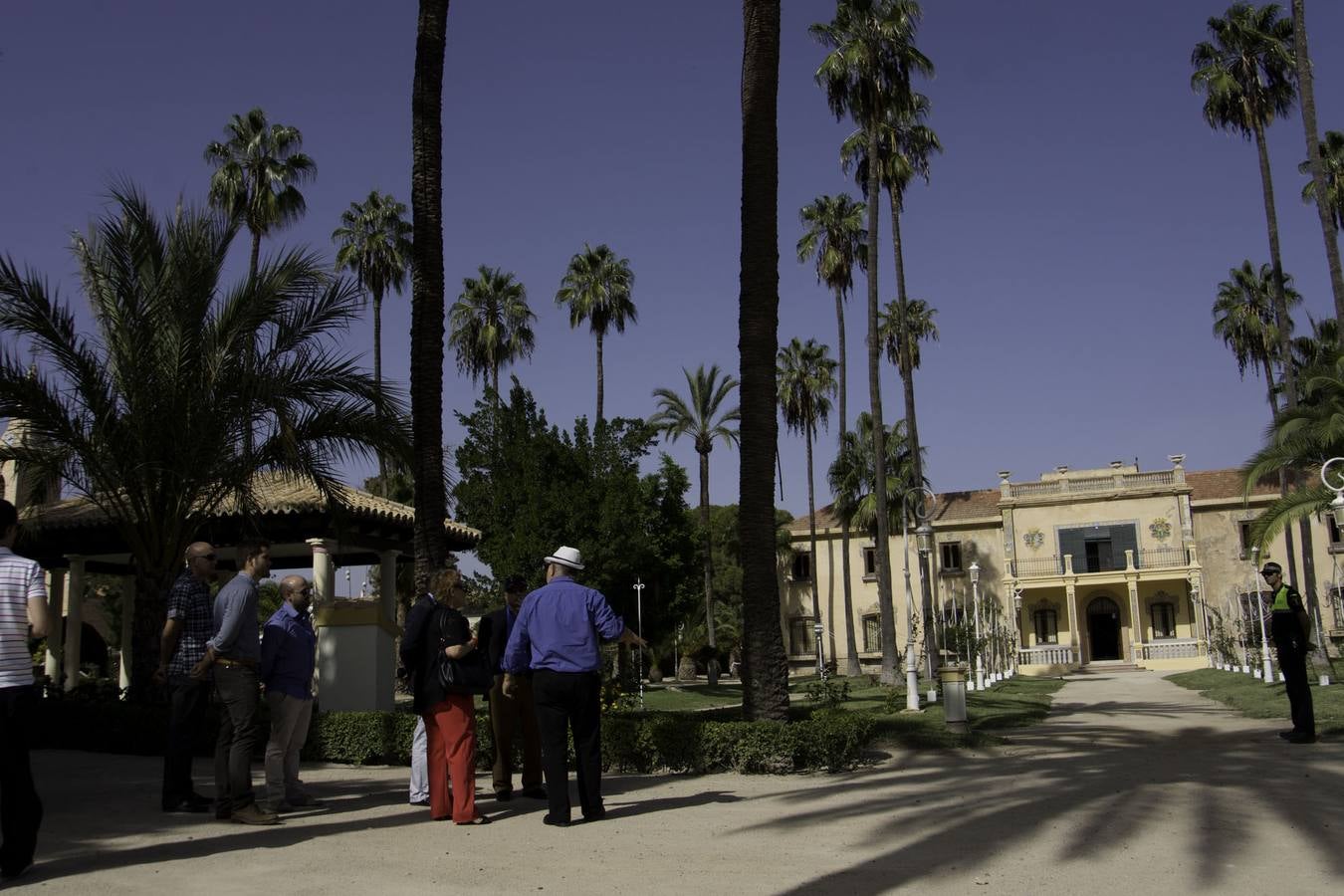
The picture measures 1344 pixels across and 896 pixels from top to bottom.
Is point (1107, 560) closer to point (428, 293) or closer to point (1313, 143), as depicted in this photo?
point (1313, 143)

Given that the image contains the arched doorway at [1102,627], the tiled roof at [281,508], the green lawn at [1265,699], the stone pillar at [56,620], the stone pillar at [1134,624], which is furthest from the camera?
the arched doorway at [1102,627]

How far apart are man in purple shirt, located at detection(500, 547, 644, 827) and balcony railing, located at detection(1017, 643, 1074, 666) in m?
38.0

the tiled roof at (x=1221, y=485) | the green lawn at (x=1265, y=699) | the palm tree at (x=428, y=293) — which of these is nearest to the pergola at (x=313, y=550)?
the palm tree at (x=428, y=293)

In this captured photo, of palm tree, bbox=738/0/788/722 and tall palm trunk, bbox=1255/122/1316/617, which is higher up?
tall palm trunk, bbox=1255/122/1316/617

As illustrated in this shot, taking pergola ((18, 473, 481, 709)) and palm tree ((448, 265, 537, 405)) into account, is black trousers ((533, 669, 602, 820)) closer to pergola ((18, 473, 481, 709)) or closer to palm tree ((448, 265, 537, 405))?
pergola ((18, 473, 481, 709))

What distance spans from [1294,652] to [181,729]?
9.31 m

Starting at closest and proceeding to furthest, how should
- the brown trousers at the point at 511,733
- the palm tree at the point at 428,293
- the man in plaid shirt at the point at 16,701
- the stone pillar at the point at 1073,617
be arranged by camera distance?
the man in plaid shirt at the point at 16,701, the brown trousers at the point at 511,733, the palm tree at the point at 428,293, the stone pillar at the point at 1073,617

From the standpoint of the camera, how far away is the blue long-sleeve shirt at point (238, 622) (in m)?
6.83

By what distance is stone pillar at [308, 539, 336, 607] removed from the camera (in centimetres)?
1830

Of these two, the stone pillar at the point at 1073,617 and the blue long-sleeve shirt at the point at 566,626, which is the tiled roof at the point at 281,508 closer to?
the blue long-sleeve shirt at the point at 566,626

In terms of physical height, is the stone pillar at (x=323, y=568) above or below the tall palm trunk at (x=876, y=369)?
below

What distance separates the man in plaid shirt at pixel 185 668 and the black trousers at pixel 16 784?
1.89m

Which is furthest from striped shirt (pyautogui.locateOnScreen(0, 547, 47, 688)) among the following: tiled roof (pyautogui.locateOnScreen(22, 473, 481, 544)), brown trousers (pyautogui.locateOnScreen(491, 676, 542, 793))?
tiled roof (pyautogui.locateOnScreen(22, 473, 481, 544))

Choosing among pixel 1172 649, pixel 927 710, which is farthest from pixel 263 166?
pixel 1172 649
